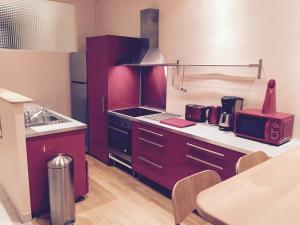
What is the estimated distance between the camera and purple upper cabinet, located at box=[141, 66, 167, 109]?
3.56m

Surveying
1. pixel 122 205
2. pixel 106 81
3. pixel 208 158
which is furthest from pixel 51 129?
pixel 208 158

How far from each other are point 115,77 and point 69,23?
1.61 metres

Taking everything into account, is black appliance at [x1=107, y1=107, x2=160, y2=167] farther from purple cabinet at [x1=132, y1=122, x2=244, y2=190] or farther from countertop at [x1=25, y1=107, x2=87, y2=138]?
countertop at [x1=25, y1=107, x2=87, y2=138]

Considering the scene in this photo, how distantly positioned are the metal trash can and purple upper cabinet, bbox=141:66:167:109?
1670mm

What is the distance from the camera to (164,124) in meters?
2.79

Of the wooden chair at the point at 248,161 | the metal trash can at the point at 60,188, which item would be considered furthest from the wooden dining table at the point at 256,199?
the metal trash can at the point at 60,188

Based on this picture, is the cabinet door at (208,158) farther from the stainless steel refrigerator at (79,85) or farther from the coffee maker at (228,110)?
the stainless steel refrigerator at (79,85)

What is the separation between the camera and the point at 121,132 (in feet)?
11.0

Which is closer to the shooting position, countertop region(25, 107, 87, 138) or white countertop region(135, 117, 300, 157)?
white countertop region(135, 117, 300, 157)

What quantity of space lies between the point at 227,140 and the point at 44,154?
1.62m

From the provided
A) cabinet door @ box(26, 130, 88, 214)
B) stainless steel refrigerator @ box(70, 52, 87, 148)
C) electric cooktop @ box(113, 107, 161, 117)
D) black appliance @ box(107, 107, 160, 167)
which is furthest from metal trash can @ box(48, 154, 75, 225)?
stainless steel refrigerator @ box(70, 52, 87, 148)

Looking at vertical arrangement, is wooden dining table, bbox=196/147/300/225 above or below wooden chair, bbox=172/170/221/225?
above

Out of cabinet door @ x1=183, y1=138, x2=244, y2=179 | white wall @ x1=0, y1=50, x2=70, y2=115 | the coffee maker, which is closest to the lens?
cabinet door @ x1=183, y1=138, x2=244, y2=179

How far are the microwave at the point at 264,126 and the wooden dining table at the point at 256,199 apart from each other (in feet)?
2.77
